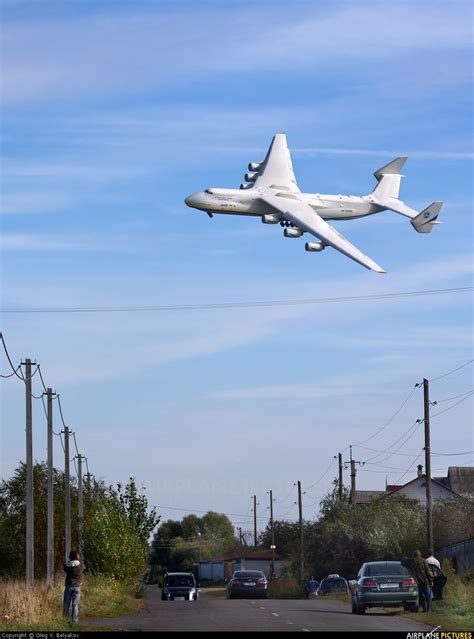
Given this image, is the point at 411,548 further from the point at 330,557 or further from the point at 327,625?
the point at 327,625

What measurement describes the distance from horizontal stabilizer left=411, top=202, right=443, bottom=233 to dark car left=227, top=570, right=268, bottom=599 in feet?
57.5

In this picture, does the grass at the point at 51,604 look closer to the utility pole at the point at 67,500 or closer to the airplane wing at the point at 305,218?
the utility pole at the point at 67,500

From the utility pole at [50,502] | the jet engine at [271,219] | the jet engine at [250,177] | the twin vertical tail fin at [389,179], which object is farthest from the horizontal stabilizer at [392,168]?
the utility pole at [50,502]

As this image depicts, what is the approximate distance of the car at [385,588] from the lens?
31469 mm

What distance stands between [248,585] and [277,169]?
17.9m

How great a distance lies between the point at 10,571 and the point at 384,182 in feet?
95.3

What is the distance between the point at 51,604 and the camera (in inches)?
1216

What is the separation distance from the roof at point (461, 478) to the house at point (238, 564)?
18.2 metres

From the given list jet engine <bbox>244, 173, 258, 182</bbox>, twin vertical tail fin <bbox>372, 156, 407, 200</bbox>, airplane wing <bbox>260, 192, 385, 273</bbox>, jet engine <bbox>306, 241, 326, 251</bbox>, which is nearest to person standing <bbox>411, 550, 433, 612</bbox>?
airplane wing <bbox>260, 192, 385, 273</bbox>

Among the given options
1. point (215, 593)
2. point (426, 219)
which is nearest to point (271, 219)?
point (426, 219)

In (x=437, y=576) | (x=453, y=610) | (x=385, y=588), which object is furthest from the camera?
(x=437, y=576)

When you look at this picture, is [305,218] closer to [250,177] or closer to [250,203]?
[250,203]

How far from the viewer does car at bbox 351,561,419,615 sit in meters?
31.5

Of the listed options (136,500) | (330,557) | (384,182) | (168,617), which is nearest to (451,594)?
(168,617)
